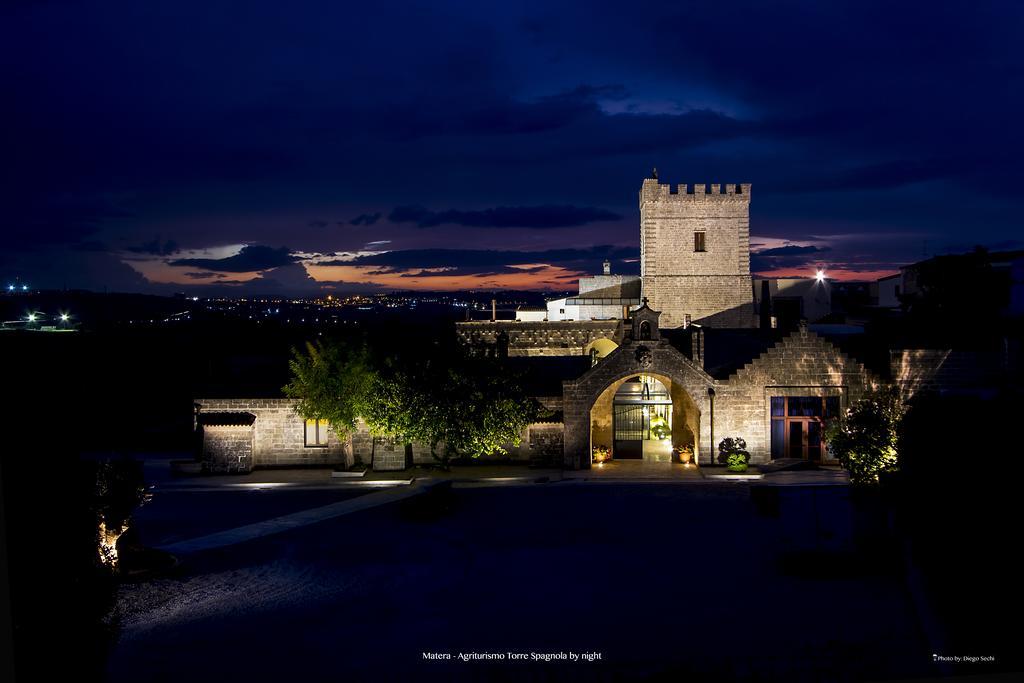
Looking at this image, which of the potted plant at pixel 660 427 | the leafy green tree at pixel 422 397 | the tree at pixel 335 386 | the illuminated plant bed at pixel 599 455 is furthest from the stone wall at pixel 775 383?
the tree at pixel 335 386

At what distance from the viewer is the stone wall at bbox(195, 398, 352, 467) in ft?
96.1

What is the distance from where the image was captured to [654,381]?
33312 mm

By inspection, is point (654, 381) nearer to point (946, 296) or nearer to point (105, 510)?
point (946, 296)

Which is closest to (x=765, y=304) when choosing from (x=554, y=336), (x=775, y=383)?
(x=554, y=336)

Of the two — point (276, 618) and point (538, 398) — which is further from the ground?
point (538, 398)

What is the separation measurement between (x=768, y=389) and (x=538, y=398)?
26.4ft

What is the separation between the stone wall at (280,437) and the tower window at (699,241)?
28.9 meters

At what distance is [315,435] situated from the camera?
2973cm

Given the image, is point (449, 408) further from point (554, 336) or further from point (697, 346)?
point (554, 336)

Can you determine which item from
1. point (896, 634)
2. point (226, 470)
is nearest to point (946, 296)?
point (896, 634)

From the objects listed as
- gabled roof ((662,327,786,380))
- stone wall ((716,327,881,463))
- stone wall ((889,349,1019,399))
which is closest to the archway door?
gabled roof ((662,327,786,380))

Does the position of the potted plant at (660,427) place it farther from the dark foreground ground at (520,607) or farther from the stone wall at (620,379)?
the dark foreground ground at (520,607)

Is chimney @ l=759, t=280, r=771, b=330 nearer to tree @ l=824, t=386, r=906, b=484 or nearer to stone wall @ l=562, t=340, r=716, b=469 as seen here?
stone wall @ l=562, t=340, r=716, b=469

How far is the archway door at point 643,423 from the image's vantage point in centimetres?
3094
